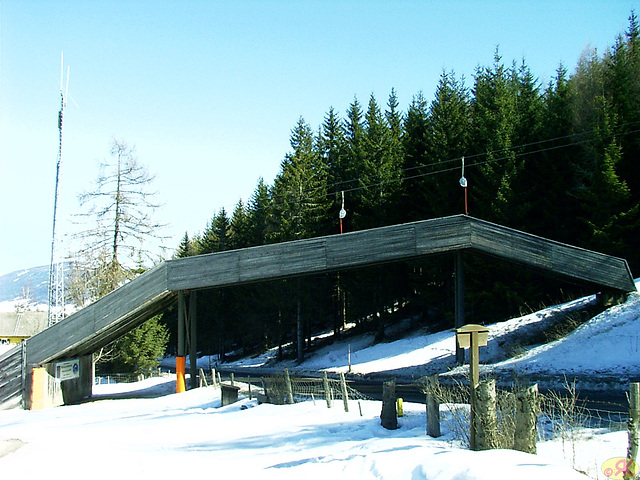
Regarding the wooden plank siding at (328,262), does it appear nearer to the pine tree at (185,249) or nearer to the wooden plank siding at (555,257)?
the wooden plank siding at (555,257)

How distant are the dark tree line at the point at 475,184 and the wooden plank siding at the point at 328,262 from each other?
8.18 m

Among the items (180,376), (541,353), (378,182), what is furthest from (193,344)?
(378,182)

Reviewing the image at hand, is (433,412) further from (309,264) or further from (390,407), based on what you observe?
(309,264)

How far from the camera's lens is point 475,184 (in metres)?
40.8

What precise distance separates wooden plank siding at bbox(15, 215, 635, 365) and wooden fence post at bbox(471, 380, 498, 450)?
1664 centimetres

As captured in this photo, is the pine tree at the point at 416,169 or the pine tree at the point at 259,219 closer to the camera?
the pine tree at the point at 416,169

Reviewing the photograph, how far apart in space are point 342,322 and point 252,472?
44.7 metres

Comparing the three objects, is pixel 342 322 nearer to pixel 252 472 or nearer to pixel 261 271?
pixel 261 271

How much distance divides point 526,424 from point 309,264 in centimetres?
1791

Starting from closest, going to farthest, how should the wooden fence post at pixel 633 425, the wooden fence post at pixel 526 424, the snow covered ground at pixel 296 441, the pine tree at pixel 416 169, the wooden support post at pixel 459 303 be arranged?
1. the wooden fence post at pixel 633 425
2. the snow covered ground at pixel 296 441
3. the wooden fence post at pixel 526 424
4. the wooden support post at pixel 459 303
5. the pine tree at pixel 416 169

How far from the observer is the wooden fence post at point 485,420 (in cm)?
927

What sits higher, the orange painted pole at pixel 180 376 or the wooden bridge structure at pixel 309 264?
the wooden bridge structure at pixel 309 264

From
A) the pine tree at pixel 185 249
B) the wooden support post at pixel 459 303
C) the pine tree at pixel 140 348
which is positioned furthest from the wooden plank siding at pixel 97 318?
the pine tree at pixel 185 249

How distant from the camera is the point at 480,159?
3938 cm
